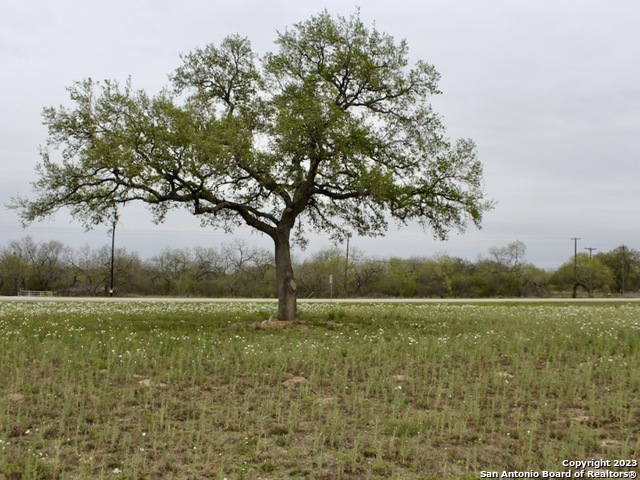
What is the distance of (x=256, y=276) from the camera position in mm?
78000

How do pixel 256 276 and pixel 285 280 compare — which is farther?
pixel 256 276

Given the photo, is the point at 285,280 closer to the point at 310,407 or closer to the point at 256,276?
the point at 310,407

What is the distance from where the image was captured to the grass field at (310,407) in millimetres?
6355

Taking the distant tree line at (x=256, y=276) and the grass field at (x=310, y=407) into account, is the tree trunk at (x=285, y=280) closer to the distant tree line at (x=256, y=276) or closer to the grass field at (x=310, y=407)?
the grass field at (x=310, y=407)

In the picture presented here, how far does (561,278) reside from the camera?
99.2 m

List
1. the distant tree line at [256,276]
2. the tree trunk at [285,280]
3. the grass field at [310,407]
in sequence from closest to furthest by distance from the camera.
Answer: the grass field at [310,407] → the tree trunk at [285,280] → the distant tree line at [256,276]

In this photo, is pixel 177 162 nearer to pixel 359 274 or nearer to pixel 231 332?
pixel 231 332

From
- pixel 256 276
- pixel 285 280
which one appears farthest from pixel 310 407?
pixel 256 276

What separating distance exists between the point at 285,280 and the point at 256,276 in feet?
190

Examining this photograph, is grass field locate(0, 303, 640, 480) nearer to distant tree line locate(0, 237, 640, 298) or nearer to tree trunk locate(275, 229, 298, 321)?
tree trunk locate(275, 229, 298, 321)

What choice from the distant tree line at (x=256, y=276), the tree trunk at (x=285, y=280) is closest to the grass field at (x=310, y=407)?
the tree trunk at (x=285, y=280)

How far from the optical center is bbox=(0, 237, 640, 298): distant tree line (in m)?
75.4

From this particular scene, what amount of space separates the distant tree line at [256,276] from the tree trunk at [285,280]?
49.3m

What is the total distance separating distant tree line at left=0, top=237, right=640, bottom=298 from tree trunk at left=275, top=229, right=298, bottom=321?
49.3m
